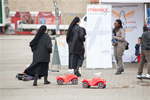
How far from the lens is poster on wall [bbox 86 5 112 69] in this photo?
13781mm

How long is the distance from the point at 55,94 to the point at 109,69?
4985 millimetres

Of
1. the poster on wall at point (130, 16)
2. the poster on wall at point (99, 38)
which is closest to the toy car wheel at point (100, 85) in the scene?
the poster on wall at point (99, 38)

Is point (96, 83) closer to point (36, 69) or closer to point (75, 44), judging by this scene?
point (36, 69)

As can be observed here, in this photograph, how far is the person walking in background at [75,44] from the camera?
12.3 meters

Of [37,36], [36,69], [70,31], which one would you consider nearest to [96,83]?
[36,69]

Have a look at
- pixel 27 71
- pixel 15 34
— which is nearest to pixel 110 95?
pixel 27 71

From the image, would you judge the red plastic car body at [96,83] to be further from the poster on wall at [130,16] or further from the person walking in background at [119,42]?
the poster on wall at [130,16]

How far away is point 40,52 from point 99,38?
3.72 m

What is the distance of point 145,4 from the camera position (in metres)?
15.2

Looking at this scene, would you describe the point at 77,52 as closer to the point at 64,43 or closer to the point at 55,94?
the point at 64,43

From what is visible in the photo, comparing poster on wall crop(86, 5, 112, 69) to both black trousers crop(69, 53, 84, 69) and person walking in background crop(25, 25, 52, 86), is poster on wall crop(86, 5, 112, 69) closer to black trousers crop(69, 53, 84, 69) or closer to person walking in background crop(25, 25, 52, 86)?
black trousers crop(69, 53, 84, 69)

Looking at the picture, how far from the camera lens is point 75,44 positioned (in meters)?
12.3

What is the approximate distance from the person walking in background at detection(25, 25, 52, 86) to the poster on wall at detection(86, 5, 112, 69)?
337cm

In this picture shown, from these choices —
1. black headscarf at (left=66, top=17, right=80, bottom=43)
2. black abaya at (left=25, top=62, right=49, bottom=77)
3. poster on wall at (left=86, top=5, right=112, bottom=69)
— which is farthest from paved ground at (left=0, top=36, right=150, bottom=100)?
black headscarf at (left=66, top=17, right=80, bottom=43)
